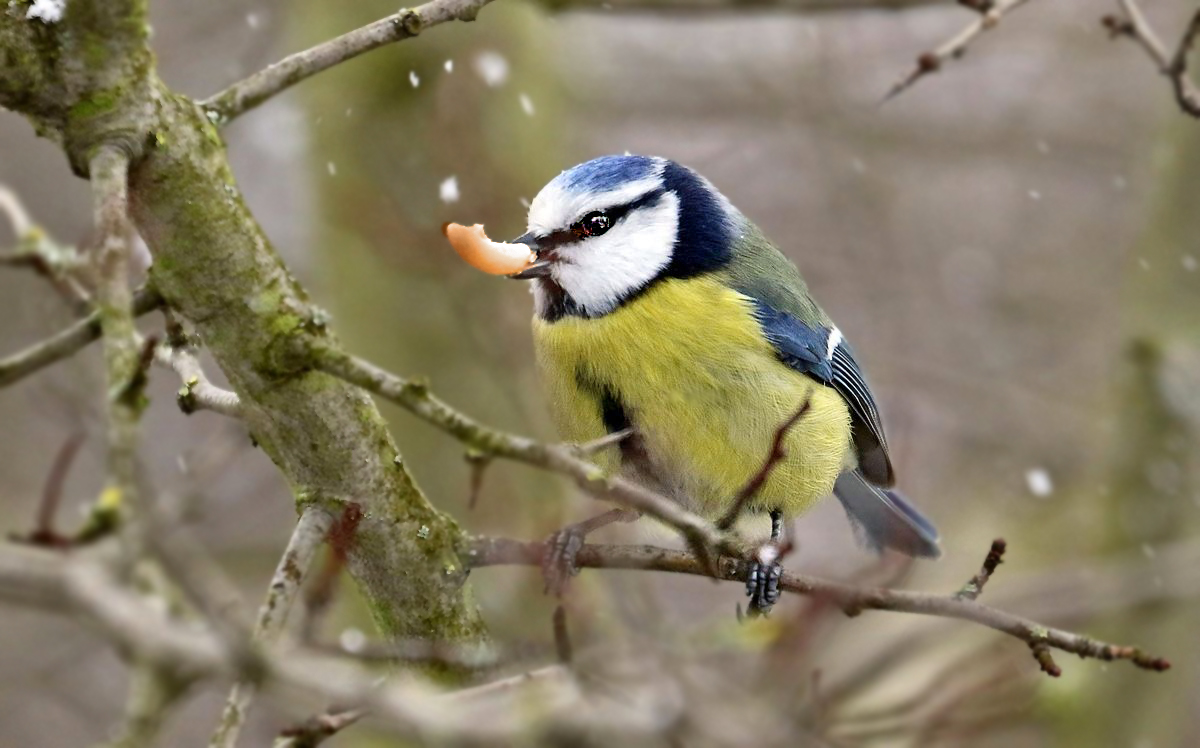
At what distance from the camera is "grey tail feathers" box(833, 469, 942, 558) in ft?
10.4

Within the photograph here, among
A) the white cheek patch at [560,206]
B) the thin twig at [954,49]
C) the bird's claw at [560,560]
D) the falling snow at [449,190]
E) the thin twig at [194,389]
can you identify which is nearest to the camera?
the thin twig at [194,389]

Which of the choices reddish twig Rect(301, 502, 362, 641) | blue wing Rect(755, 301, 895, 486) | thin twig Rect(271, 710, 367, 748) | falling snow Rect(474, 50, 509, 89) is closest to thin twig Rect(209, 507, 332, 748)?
reddish twig Rect(301, 502, 362, 641)

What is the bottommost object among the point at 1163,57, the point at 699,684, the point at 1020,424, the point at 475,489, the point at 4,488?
the point at 1020,424

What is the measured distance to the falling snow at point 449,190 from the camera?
3.49 m

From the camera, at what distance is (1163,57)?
8.15ft

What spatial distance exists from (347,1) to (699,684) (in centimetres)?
265

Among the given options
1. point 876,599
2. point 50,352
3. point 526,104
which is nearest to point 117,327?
point 50,352

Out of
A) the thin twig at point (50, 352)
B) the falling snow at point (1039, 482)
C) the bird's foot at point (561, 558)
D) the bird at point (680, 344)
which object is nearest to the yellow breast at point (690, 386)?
the bird at point (680, 344)

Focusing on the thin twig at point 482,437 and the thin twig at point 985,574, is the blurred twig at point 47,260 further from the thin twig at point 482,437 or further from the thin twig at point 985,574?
the thin twig at point 985,574

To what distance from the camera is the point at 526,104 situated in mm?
3814

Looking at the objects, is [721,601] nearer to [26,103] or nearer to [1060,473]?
[1060,473]

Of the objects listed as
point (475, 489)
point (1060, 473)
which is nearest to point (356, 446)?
point (475, 489)

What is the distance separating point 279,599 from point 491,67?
2588mm

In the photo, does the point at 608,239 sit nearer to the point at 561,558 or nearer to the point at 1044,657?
the point at 561,558
